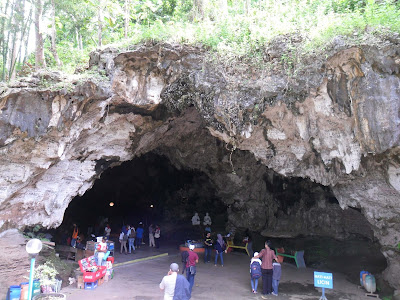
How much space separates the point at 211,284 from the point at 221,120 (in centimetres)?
491

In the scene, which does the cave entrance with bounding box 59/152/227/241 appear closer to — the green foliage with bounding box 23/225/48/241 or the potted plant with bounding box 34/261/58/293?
the green foliage with bounding box 23/225/48/241

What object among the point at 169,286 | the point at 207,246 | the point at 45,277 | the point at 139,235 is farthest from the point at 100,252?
the point at 139,235

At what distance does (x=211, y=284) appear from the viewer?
30.4 feet

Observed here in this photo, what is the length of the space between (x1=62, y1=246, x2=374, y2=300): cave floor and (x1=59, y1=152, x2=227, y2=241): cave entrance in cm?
564

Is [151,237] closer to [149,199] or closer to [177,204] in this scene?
[177,204]

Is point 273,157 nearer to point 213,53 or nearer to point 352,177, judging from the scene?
point 352,177

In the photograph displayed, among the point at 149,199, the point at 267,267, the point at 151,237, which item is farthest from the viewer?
the point at 149,199

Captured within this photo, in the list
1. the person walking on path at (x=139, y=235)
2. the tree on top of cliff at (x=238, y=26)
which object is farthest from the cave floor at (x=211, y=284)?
the tree on top of cliff at (x=238, y=26)

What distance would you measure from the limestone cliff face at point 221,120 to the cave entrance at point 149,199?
23.4 feet

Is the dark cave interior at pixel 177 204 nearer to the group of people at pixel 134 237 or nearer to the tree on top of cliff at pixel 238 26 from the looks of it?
the group of people at pixel 134 237

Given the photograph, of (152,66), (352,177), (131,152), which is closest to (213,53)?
(152,66)

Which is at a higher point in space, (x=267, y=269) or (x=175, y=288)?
(x=175, y=288)

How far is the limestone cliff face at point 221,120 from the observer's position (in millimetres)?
7695

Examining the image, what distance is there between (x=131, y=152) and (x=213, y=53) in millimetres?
4857
